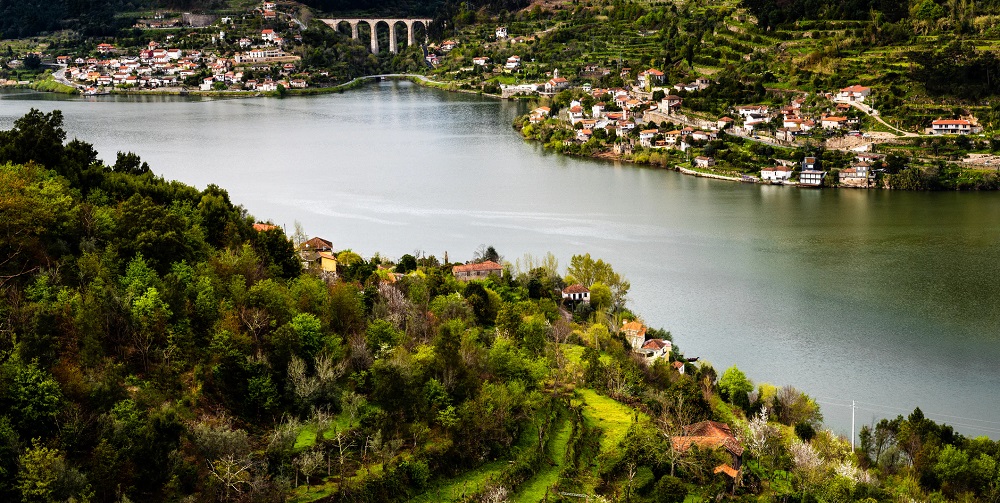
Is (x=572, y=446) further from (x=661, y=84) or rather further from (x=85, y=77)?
(x=85, y=77)

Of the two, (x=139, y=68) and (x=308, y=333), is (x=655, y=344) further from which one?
(x=139, y=68)

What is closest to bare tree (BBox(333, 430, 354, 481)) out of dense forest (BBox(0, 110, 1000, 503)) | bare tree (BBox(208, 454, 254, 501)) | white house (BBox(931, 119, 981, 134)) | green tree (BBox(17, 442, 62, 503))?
dense forest (BBox(0, 110, 1000, 503))

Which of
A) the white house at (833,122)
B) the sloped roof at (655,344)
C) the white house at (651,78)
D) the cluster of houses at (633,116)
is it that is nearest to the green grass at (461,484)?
the sloped roof at (655,344)

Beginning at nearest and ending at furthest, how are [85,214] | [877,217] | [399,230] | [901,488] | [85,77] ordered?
[901,488] < [85,214] < [399,230] < [877,217] < [85,77]

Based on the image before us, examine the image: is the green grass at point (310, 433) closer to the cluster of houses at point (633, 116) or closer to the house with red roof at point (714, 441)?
the house with red roof at point (714, 441)

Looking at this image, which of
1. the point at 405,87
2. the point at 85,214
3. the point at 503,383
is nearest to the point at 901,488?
the point at 503,383

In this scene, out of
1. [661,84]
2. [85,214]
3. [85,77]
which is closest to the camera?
[85,214]

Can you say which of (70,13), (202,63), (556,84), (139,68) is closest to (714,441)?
(556,84)
